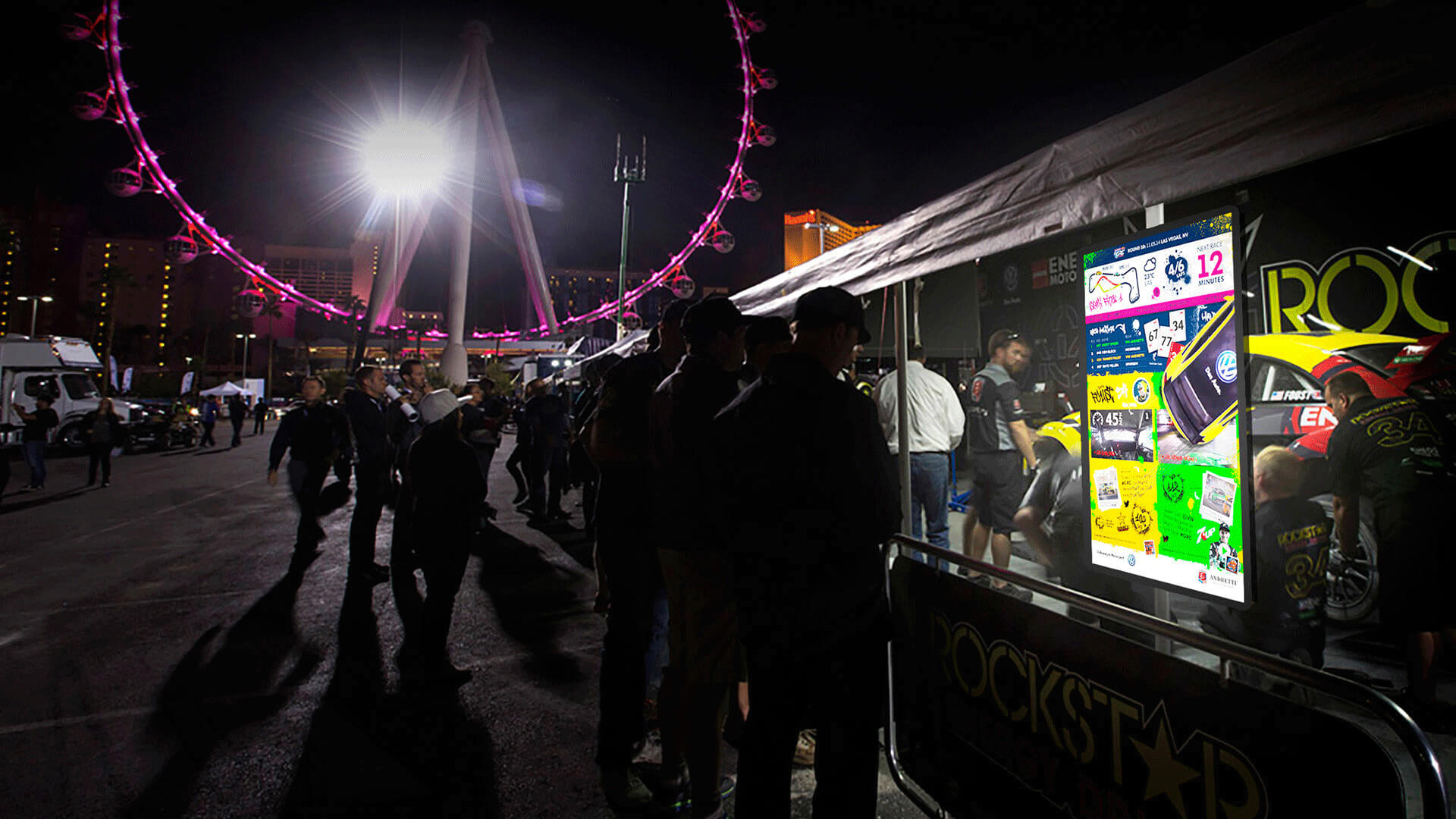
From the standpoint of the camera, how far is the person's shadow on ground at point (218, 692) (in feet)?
9.10

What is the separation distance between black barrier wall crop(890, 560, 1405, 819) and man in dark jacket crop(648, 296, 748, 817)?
0.71 metres

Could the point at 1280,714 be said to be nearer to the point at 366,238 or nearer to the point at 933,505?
the point at 933,505

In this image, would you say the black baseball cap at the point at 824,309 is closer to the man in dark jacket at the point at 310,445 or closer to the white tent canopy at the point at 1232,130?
the white tent canopy at the point at 1232,130

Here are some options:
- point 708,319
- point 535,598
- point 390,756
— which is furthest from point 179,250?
point 708,319

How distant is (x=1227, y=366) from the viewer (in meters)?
2.29

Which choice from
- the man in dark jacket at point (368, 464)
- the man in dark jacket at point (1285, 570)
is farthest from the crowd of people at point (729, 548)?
the man in dark jacket at point (1285, 570)

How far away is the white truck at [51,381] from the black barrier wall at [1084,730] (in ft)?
69.3

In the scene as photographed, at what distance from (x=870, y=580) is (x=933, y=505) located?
3489 millimetres

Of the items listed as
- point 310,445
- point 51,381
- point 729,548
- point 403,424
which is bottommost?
point 729,548

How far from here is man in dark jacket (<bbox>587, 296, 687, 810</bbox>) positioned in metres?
2.64

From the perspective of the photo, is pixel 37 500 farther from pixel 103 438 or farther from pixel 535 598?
Answer: pixel 535 598

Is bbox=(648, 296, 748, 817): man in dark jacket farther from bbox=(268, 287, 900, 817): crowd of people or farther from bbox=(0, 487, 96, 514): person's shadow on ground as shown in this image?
bbox=(0, 487, 96, 514): person's shadow on ground

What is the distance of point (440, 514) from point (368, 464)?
6.71 feet

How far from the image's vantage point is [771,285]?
4.38 metres
